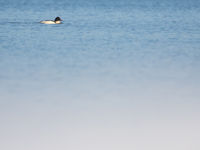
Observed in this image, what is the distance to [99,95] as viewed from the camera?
9.41m

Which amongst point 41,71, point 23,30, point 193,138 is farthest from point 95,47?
point 193,138

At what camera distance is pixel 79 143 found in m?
6.71

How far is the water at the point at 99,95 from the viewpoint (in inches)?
273

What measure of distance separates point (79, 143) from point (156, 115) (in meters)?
1.90

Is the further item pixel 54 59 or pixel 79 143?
pixel 54 59

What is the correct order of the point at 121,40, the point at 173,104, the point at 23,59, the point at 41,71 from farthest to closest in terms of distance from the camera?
the point at 121,40, the point at 23,59, the point at 41,71, the point at 173,104

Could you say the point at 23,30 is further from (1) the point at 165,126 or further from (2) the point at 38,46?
(1) the point at 165,126

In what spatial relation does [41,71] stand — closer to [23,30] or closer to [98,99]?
[98,99]

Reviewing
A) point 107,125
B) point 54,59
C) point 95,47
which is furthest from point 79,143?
point 95,47

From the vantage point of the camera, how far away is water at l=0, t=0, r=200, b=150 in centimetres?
694

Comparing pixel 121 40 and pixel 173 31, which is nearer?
pixel 121 40

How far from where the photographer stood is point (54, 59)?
14.1 metres

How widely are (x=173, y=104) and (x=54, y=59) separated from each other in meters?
6.06

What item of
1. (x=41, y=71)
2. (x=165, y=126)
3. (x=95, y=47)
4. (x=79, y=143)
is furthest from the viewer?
(x=95, y=47)
